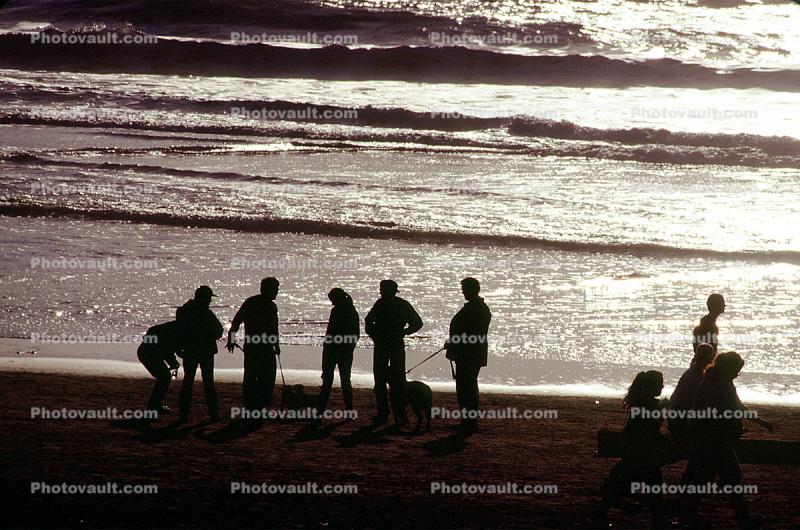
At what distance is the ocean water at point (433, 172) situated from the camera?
15.8 metres

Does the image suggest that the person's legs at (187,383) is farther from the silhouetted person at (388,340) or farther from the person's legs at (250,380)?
the silhouetted person at (388,340)

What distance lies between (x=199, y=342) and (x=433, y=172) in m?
17.7

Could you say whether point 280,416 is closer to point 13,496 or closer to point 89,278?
point 13,496

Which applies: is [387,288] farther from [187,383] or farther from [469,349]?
[187,383]

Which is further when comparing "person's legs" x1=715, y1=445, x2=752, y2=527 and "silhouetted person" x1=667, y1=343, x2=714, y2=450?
"silhouetted person" x1=667, y1=343, x2=714, y2=450

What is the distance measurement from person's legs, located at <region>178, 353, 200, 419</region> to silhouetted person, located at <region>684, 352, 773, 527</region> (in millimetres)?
4598

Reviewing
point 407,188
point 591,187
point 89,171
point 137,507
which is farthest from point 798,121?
point 137,507

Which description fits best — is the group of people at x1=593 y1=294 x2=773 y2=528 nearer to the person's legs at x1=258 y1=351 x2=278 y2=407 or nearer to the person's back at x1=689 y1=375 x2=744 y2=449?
the person's back at x1=689 y1=375 x2=744 y2=449

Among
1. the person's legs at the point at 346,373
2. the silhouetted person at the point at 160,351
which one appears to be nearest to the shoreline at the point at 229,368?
the person's legs at the point at 346,373

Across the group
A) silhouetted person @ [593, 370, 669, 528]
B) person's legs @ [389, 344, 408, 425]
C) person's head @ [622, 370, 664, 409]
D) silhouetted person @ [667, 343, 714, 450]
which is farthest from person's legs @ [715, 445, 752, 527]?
person's legs @ [389, 344, 408, 425]

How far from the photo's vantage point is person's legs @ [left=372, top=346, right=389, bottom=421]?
1146 cm

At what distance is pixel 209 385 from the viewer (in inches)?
438

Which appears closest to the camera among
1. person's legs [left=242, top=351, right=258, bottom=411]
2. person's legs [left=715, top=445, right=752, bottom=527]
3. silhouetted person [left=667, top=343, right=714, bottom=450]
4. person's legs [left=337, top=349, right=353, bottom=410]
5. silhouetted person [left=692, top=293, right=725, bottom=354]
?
person's legs [left=715, top=445, right=752, bottom=527]

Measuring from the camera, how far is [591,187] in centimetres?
2656
